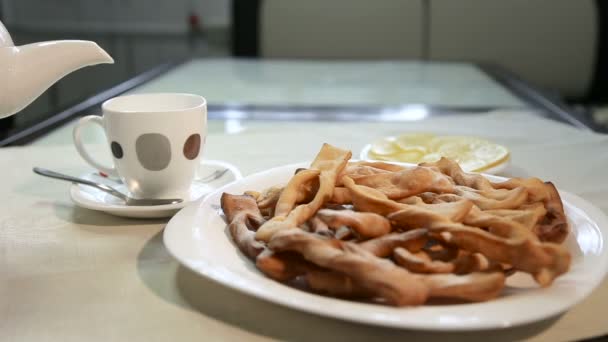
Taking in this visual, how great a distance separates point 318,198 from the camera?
1.59 ft

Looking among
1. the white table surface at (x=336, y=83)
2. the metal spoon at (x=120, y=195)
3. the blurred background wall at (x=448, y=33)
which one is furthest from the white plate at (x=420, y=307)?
the blurred background wall at (x=448, y=33)

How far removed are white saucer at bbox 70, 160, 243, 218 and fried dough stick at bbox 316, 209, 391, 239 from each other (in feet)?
0.55

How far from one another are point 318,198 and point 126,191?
293mm

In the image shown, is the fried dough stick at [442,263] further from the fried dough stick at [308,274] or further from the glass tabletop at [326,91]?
the glass tabletop at [326,91]

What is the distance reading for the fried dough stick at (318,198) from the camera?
0.45 metres

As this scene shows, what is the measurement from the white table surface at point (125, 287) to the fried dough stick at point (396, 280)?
4cm

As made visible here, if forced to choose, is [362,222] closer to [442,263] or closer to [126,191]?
[442,263]

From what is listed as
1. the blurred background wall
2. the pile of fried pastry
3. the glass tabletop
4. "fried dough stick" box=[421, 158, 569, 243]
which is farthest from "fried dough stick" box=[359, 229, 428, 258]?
the blurred background wall

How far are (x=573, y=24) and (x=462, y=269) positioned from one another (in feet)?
8.19

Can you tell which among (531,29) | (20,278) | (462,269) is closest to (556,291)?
(462,269)

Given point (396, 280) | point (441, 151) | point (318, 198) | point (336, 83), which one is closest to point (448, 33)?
point (336, 83)

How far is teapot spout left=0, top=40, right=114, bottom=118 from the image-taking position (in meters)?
0.55

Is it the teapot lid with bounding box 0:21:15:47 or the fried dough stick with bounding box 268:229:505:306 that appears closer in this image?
the fried dough stick with bounding box 268:229:505:306

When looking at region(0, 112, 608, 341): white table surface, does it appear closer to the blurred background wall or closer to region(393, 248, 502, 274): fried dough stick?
region(393, 248, 502, 274): fried dough stick
